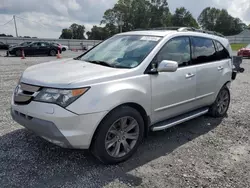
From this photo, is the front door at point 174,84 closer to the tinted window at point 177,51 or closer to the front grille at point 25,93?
the tinted window at point 177,51

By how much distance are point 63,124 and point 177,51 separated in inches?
88.5

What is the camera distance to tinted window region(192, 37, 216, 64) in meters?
4.21

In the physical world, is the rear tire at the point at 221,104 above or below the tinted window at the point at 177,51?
below

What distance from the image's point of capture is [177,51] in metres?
3.91

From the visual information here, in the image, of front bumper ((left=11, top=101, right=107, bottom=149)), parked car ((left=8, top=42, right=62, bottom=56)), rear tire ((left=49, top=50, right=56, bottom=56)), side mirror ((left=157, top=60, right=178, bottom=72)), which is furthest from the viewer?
rear tire ((left=49, top=50, right=56, bottom=56))

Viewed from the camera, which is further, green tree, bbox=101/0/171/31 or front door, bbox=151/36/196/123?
green tree, bbox=101/0/171/31

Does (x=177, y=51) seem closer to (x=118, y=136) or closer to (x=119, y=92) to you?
(x=119, y=92)

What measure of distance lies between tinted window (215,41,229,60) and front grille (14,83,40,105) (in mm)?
3604

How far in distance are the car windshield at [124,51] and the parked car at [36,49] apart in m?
18.6

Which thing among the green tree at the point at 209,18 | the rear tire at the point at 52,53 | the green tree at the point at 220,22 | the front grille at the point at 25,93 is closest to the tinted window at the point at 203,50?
the front grille at the point at 25,93

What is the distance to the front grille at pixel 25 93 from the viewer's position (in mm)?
2910

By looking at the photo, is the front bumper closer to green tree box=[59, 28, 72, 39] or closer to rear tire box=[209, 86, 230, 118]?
rear tire box=[209, 86, 230, 118]

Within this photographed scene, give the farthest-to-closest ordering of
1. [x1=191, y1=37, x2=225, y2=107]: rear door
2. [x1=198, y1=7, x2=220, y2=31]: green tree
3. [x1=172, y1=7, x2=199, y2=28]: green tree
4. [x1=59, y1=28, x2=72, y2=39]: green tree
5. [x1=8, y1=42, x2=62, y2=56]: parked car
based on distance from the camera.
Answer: [x1=198, y1=7, x2=220, y2=31]: green tree, [x1=59, y1=28, x2=72, y2=39]: green tree, [x1=172, y1=7, x2=199, y2=28]: green tree, [x1=8, y1=42, x2=62, y2=56]: parked car, [x1=191, y1=37, x2=225, y2=107]: rear door

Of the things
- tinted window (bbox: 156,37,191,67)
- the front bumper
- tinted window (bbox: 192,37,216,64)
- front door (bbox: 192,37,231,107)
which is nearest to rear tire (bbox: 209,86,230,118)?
front door (bbox: 192,37,231,107)
